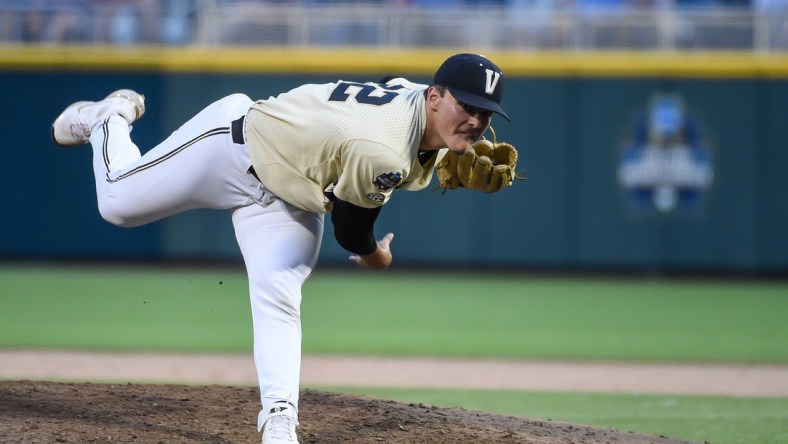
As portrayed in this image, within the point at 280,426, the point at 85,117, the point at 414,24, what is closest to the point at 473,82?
the point at 280,426

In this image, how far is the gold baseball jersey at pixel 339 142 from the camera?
3.73 meters

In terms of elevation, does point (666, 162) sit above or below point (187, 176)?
above

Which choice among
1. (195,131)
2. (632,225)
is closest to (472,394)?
(195,131)

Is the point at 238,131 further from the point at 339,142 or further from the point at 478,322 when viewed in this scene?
the point at 478,322

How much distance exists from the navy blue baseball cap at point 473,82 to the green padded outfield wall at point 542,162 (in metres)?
10.3

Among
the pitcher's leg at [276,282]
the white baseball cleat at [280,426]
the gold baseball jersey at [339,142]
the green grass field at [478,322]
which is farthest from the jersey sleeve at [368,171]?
the green grass field at [478,322]

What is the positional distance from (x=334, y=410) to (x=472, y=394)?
1.94m

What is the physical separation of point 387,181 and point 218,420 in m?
1.43

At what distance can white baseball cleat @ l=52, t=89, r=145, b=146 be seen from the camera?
466 cm

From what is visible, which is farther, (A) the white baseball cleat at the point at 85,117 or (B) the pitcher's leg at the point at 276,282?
(A) the white baseball cleat at the point at 85,117

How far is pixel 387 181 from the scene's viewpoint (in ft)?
12.3

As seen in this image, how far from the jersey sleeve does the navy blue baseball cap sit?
300mm

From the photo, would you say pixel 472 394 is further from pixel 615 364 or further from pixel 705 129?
pixel 705 129

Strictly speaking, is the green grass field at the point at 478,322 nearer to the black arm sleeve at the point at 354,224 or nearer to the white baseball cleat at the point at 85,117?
the black arm sleeve at the point at 354,224
